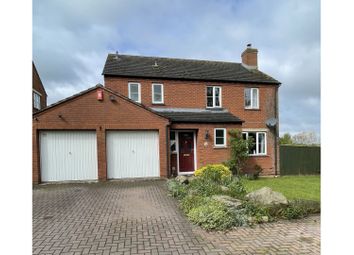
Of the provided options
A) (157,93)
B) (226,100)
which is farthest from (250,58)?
(157,93)

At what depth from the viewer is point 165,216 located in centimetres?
673

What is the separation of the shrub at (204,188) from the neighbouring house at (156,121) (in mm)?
4090

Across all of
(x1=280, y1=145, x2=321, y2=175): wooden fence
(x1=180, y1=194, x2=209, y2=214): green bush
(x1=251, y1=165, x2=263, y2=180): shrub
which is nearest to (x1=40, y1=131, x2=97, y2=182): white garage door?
(x1=180, y1=194, x2=209, y2=214): green bush

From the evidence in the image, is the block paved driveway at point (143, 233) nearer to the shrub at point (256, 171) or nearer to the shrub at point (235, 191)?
the shrub at point (235, 191)

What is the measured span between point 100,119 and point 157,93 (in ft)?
14.6

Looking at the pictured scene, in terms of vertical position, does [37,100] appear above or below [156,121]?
above

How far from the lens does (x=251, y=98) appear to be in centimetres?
1761

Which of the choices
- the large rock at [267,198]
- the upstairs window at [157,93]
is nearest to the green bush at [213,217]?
the large rock at [267,198]

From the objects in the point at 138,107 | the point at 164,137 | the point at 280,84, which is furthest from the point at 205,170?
the point at 280,84

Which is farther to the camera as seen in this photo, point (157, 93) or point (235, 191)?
point (157, 93)

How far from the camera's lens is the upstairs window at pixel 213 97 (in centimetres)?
1689

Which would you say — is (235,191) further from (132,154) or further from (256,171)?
(256,171)
